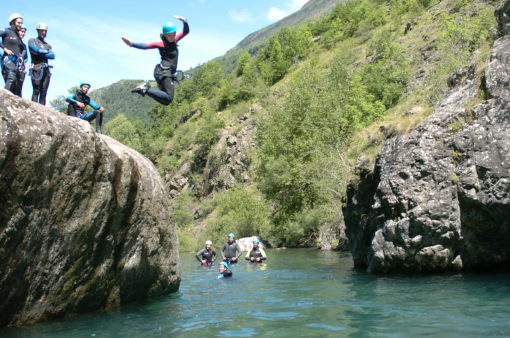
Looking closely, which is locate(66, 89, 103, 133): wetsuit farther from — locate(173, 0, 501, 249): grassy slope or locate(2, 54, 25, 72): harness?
locate(173, 0, 501, 249): grassy slope

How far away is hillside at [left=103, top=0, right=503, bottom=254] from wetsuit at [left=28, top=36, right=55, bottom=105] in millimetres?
10520

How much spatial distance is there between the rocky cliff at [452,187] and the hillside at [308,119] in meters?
0.75

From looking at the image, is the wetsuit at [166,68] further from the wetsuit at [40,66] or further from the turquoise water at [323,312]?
the turquoise water at [323,312]

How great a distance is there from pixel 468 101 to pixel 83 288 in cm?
1139

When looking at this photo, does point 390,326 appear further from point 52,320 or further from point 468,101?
point 468,101

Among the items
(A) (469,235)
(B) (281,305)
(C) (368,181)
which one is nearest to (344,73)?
(C) (368,181)

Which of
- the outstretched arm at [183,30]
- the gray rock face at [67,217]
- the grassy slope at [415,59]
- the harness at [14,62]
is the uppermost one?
the grassy slope at [415,59]

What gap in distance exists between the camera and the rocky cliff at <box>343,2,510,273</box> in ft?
38.2

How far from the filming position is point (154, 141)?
88188mm

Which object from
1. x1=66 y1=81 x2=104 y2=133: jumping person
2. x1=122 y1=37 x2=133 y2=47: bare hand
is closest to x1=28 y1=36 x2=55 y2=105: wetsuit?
x1=66 y1=81 x2=104 y2=133: jumping person

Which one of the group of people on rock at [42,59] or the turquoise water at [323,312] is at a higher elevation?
the group of people on rock at [42,59]

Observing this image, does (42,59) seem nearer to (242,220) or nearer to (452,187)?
(452,187)

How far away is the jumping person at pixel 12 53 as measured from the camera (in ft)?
30.2

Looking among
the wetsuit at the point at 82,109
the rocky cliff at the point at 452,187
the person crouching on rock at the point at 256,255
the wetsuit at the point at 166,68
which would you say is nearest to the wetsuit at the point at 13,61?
the wetsuit at the point at 82,109
